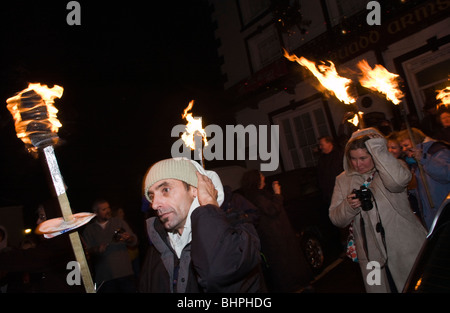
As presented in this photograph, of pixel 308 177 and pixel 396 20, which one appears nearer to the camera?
pixel 308 177

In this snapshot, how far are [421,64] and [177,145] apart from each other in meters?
9.55

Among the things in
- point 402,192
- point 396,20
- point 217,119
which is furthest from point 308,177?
point 217,119

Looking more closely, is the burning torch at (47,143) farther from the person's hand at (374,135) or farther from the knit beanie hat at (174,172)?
the person's hand at (374,135)

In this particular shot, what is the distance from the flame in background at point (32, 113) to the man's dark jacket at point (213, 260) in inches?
45.7

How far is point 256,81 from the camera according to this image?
1278 cm

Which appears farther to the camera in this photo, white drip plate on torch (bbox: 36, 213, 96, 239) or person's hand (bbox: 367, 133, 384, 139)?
person's hand (bbox: 367, 133, 384, 139)

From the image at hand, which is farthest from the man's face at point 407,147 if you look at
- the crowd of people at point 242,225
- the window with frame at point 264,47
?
the window with frame at point 264,47

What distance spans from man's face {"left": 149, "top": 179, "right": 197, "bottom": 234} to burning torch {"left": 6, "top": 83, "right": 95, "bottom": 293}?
505 millimetres

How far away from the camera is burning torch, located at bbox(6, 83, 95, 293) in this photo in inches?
72.2

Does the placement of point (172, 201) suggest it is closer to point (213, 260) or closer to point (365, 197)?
point (213, 260)

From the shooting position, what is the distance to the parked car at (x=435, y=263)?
1351 mm

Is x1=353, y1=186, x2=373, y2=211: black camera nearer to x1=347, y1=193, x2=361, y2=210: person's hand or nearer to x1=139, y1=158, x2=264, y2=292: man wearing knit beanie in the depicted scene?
x1=347, y1=193, x2=361, y2=210: person's hand

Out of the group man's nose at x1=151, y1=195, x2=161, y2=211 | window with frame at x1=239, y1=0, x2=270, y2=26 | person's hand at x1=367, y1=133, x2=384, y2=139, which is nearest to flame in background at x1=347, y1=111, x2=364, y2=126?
person's hand at x1=367, y1=133, x2=384, y2=139
